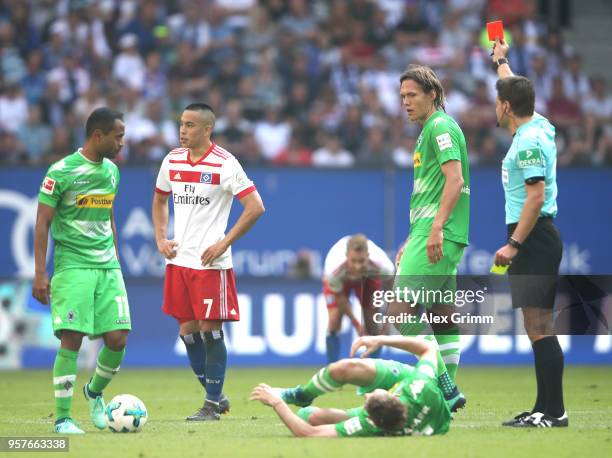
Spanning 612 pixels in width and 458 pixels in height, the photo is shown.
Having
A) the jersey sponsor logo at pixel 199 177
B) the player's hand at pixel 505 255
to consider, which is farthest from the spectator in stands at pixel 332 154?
the player's hand at pixel 505 255

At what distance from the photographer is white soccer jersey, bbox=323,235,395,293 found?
13.8 metres

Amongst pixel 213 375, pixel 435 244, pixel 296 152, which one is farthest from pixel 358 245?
pixel 296 152

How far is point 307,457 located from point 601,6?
19812mm

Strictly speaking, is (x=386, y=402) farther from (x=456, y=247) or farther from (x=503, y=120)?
(x=503, y=120)

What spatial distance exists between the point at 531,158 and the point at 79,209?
10.9 feet

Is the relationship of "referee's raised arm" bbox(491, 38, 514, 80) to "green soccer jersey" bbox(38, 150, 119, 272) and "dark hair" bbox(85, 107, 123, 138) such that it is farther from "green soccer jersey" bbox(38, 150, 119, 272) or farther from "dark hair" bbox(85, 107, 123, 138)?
"green soccer jersey" bbox(38, 150, 119, 272)

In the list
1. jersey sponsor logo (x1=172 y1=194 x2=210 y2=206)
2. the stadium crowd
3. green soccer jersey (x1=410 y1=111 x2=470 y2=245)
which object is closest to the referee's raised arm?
green soccer jersey (x1=410 y1=111 x2=470 y2=245)

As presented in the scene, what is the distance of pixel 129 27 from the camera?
21359 mm

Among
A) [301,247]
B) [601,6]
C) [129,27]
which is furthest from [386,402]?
[601,6]

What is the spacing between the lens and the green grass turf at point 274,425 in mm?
7875

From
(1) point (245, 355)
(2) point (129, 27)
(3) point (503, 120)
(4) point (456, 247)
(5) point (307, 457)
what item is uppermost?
(2) point (129, 27)

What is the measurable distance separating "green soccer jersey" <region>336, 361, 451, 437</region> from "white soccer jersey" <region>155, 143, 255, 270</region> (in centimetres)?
229

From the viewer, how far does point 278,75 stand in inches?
827

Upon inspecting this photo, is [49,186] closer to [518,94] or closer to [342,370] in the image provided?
[342,370]
